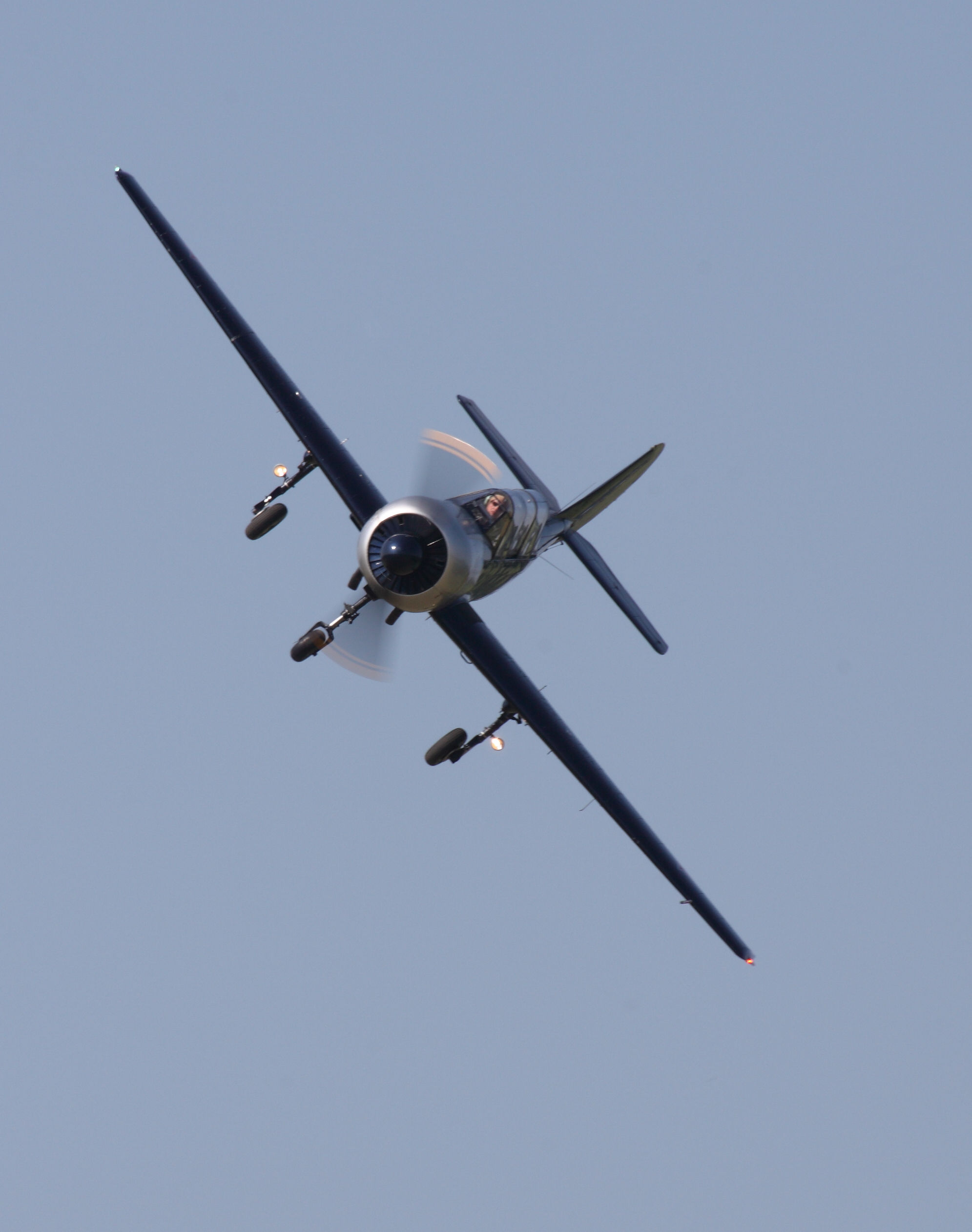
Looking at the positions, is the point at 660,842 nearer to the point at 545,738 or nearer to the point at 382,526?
the point at 545,738

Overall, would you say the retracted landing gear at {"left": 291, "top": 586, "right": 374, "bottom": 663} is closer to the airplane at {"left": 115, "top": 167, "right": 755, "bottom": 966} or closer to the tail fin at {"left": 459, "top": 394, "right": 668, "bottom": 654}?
the airplane at {"left": 115, "top": 167, "right": 755, "bottom": 966}

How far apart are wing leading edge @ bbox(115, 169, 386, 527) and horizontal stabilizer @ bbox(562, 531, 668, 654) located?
290 inches

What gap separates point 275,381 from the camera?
35719mm

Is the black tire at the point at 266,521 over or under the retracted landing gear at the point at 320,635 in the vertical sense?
over

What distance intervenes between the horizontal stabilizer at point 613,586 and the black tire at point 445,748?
21.9 ft

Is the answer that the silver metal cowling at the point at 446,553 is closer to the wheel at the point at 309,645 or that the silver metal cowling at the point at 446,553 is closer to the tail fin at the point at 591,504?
the wheel at the point at 309,645

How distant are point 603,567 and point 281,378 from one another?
Answer: 367 inches

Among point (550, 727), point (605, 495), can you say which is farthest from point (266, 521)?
point (605, 495)

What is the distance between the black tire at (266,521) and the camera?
112 feet

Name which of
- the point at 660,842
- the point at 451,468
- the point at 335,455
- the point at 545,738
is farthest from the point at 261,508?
the point at 660,842

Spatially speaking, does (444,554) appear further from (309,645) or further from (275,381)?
(275,381)

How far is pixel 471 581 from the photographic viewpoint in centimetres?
3244

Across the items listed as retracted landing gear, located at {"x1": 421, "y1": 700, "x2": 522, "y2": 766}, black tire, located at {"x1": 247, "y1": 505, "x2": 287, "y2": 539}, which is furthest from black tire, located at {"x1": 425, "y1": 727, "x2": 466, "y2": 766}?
black tire, located at {"x1": 247, "y1": 505, "x2": 287, "y2": 539}

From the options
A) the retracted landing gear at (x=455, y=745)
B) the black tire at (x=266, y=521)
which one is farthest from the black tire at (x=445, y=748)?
the black tire at (x=266, y=521)
